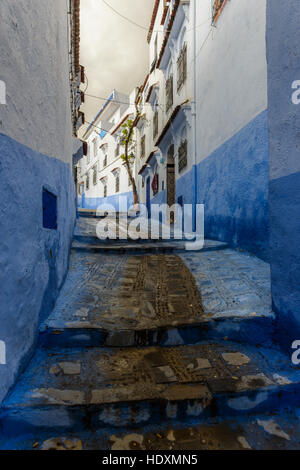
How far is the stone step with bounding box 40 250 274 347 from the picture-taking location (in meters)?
2.67

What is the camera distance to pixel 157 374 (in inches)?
88.5

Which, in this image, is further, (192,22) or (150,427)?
(192,22)

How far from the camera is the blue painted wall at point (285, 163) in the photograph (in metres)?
2.37

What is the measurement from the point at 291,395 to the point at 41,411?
1823 millimetres

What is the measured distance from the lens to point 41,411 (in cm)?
182

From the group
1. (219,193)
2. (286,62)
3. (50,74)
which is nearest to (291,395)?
(286,62)

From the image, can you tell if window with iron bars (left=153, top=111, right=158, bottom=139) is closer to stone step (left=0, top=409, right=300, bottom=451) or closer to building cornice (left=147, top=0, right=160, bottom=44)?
building cornice (left=147, top=0, right=160, bottom=44)

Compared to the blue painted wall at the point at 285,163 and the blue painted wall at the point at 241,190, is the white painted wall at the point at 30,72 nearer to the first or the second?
the blue painted wall at the point at 285,163

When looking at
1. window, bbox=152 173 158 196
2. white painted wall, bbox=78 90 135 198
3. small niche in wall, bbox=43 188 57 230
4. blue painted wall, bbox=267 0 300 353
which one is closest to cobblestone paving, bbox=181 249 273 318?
blue painted wall, bbox=267 0 300 353

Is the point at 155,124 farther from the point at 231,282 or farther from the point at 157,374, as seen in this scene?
the point at 157,374

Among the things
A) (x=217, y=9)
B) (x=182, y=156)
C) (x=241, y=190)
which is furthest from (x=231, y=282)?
(x=217, y=9)

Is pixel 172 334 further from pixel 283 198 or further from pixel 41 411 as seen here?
pixel 283 198
